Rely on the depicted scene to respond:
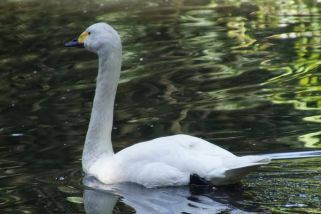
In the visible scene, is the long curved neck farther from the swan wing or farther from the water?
the swan wing

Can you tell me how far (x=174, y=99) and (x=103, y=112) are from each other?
3.17m

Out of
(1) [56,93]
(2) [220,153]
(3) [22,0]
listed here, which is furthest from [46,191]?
(3) [22,0]

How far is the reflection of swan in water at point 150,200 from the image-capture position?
6.50 m

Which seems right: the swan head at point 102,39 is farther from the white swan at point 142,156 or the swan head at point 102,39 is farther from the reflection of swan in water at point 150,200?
the reflection of swan in water at point 150,200

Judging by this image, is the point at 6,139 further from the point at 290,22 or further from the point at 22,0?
the point at 22,0

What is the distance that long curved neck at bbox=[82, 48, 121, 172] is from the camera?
312 inches

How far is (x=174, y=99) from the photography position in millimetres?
11180

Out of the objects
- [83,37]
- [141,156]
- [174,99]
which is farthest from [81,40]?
[174,99]

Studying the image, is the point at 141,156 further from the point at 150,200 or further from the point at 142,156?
the point at 150,200

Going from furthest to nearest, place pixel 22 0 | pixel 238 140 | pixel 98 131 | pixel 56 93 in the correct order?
pixel 22 0 → pixel 56 93 → pixel 238 140 → pixel 98 131

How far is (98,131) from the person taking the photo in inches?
316

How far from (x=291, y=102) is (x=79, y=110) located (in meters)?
2.66

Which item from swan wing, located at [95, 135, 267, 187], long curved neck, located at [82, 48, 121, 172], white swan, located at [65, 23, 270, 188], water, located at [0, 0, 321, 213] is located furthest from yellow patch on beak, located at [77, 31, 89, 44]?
swan wing, located at [95, 135, 267, 187]

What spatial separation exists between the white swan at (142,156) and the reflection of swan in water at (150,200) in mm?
72
